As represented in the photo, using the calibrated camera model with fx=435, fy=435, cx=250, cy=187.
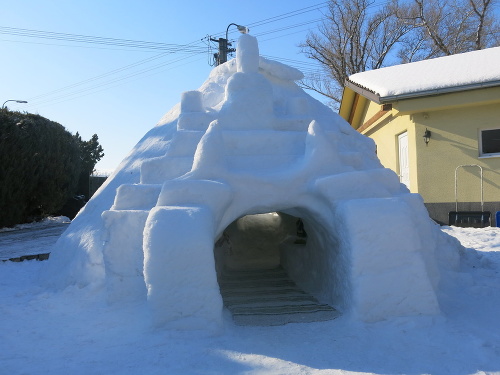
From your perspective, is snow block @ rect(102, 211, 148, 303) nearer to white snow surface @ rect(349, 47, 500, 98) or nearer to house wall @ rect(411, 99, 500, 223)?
white snow surface @ rect(349, 47, 500, 98)

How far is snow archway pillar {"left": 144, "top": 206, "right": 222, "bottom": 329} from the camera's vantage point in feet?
12.0

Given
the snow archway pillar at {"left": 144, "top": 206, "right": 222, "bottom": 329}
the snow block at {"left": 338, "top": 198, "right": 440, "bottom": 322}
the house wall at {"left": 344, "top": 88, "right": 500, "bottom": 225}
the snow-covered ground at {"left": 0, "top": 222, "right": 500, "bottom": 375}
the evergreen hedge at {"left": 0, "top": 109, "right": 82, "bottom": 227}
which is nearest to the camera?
the snow-covered ground at {"left": 0, "top": 222, "right": 500, "bottom": 375}

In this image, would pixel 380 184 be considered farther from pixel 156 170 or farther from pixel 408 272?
pixel 156 170

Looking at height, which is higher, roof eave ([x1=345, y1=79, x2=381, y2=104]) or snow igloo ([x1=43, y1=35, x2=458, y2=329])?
roof eave ([x1=345, y1=79, x2=381, y2=104])

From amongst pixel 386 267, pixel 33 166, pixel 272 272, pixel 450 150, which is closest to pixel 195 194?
pixel 386 267

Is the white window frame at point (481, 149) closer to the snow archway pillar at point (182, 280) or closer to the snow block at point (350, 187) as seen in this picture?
the snow block at point (350, 187)

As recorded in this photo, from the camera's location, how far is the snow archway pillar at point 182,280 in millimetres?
3645

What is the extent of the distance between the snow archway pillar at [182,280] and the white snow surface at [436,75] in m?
6.63

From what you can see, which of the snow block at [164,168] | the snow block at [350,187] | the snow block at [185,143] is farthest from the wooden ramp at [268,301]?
the snow block at [185,143]

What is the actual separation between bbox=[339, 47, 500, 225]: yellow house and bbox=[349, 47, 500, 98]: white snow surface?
17 mm

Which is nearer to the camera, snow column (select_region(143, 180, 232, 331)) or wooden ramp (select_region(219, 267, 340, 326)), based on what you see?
snow column (select_region(143, 180, 232, 331))

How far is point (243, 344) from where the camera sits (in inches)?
137

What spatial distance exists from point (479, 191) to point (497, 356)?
20.9 ft

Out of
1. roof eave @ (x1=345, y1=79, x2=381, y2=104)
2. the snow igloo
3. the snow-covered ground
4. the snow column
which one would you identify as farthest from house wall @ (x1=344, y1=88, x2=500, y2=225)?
the snow column
